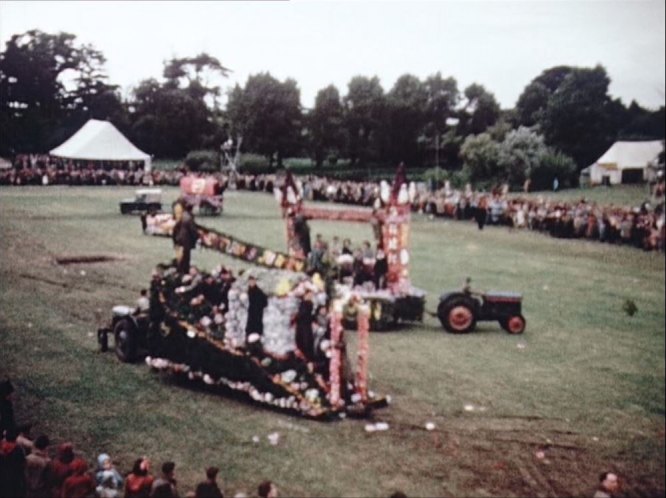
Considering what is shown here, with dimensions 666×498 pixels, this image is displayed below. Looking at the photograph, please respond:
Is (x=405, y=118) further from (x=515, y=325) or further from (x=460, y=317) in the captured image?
(x=460, y=317)

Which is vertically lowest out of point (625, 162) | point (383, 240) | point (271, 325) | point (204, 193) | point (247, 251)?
point (271, 325)

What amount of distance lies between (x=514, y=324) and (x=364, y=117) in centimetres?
301

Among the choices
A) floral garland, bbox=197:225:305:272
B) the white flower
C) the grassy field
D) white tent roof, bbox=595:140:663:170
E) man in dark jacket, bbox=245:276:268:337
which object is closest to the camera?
white tent roof, bbox=595:140:663:170

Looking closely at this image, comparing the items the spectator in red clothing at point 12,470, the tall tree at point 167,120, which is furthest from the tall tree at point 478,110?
the spectator in red clothing at point 12,470

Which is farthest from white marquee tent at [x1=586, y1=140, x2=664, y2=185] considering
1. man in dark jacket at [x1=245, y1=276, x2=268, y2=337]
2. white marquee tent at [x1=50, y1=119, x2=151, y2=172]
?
white marquee tent at [x1=50, y1=119, x2=151, y2=172]

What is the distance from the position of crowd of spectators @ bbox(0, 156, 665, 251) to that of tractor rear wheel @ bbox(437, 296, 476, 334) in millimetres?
1135

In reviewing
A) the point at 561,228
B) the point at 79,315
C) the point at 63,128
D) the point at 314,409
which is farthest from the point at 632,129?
the point at 79,315

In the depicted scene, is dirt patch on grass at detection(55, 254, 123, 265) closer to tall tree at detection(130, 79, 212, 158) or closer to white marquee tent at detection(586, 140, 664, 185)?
tall tree at detection(130, 79, 212, 158)

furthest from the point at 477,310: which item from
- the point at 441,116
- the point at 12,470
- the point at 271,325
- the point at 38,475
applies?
the point at 12,470

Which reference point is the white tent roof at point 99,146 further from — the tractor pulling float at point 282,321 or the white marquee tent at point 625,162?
the white marquee tent at point 625,162

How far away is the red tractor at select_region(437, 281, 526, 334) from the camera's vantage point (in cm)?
805

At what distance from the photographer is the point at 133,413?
7.64 metres

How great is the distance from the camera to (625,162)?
544 cm

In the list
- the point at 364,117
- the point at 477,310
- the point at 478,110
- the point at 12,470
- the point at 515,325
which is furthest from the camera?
the point at 477,310
